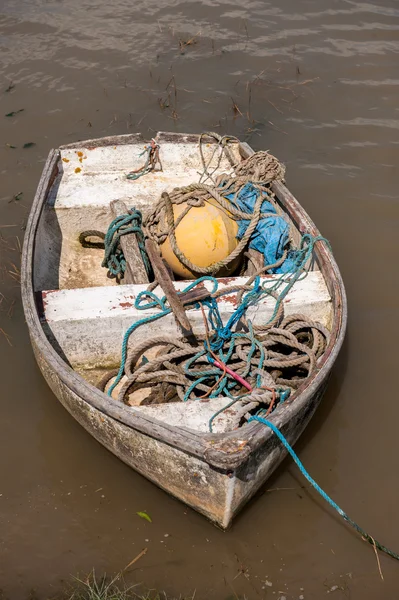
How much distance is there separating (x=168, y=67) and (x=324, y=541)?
7490 mm

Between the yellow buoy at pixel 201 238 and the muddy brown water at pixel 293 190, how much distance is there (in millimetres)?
1418

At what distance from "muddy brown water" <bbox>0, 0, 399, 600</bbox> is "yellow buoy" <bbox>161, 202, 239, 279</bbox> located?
1.42 metres

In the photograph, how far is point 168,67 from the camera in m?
9.33

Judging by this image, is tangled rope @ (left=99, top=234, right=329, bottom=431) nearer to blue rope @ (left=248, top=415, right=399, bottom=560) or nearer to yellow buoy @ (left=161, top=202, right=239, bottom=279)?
yellow buoy @ (left=161, top=202, right=239, bottom=279)

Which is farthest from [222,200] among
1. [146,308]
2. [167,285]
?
[146,308]

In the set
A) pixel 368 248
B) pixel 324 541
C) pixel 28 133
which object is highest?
pixel 28 133

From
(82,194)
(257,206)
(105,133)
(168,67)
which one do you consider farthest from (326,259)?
(168,67)

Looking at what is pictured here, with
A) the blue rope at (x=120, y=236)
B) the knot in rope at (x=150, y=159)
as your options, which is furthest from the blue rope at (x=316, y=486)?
the knot in rope at (x=150, y=159)

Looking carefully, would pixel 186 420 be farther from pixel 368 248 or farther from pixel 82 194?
pixel 368 248

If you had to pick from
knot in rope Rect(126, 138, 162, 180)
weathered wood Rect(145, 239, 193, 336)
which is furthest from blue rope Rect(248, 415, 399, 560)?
knot in rope Rect(126, 138, 162, 180)

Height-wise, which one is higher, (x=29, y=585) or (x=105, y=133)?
(x=105, y=133)

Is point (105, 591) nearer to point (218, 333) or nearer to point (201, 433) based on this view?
point (201, 433)

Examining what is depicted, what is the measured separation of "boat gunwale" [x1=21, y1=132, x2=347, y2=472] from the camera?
3230 millimetres

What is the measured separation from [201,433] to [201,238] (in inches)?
67.3
